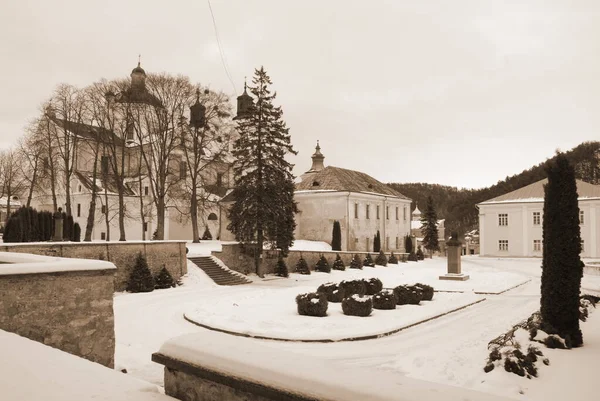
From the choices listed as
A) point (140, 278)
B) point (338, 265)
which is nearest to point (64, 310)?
point (140, 278)

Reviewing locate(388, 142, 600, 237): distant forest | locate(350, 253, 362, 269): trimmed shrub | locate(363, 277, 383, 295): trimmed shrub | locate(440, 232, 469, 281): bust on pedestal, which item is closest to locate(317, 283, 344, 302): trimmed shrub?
locate(363, 277, 383, 295): trimmed shrub

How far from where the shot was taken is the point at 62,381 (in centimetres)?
411

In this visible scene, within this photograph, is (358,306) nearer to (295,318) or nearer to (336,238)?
(295,318)

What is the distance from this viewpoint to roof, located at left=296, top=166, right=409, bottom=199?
44.9m

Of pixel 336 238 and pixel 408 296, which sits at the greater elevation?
pixel 336 238

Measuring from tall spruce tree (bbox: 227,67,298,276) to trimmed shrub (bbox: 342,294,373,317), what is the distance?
1333 cm

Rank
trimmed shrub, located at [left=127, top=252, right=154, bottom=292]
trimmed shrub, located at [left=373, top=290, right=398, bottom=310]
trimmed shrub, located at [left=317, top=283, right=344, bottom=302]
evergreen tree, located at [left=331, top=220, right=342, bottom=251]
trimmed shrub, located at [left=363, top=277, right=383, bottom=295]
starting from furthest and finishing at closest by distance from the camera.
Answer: evergreen tree, located at [left=331, top=220, right=342, bottom=251]
trimmed shrub, located at [left=127, top=252, right=154, bottom=292]
trimmed shrub, located at [left=363, top=277, right=383, bottom=295]
trimmed shrub, located at [left=317, top=283, right=344, bottom=302]
trimmed shrub, located at [left=373, top=290, right=398, bottom=310]

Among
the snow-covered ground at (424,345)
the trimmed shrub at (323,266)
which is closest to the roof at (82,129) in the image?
the snow-covered ground at (424,345)

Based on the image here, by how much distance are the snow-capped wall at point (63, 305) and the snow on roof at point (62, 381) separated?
11.3 ft

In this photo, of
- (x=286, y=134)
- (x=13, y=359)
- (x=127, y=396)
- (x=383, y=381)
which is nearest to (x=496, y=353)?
(x=383, y=381)

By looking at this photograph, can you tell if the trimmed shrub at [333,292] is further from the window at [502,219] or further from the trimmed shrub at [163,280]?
the window at [502,219]

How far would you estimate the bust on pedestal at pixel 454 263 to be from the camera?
2670cm

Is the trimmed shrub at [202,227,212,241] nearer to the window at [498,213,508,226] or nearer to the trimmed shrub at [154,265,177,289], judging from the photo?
the trimmed shrub at [154,265,177,289]

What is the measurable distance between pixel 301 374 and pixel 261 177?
84.4 ft
